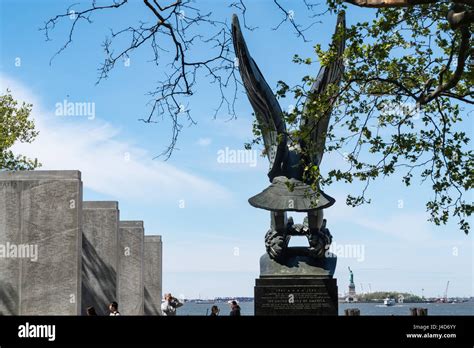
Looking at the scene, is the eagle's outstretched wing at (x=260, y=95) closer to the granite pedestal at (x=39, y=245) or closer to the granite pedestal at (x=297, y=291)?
the granite pedestal at (x=297, y=291)

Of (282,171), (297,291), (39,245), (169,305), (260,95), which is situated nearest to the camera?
(297,291)

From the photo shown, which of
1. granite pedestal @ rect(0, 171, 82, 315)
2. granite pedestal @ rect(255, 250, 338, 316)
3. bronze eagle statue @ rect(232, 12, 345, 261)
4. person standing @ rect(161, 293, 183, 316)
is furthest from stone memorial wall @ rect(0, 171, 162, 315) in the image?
granite pedestal @ rect(255, 250, 338, 316)

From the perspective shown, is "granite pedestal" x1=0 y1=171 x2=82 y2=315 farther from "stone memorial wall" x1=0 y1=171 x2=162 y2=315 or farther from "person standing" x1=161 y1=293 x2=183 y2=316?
"person standing" x1=161 y1=293 x2=183 y2=316

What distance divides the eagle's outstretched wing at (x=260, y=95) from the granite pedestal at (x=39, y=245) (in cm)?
451

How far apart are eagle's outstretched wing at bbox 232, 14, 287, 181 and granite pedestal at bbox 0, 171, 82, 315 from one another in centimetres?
451

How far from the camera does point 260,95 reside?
60.1ft

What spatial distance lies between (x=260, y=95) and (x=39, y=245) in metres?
6.06

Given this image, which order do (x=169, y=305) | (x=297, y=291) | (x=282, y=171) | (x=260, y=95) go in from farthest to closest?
1. (x=169, y=305)
2. (x=260, y=95)
3. (x=282, y=171)
4. (x=297, y=291)

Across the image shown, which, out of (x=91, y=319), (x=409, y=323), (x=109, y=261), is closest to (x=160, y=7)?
(x=91, y=319)

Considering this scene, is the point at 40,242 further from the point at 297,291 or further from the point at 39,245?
the point at 297,291

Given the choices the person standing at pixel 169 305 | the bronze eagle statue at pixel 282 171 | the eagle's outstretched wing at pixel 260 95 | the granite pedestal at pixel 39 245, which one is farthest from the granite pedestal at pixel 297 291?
the granite pedestal at pixel 39 245

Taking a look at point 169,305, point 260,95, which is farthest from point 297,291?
point 169,305

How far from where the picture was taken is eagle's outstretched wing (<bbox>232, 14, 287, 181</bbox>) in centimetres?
1817

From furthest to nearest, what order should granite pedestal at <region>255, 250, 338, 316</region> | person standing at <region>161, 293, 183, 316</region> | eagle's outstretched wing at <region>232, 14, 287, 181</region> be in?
1. person standing at <region>161, 293, 183, 316</region>
2. eagle's outstretched wing at <region>232, 14, 287, 181</region>
3. granite pedestal at <region>255, 250, 338, 316</region>
